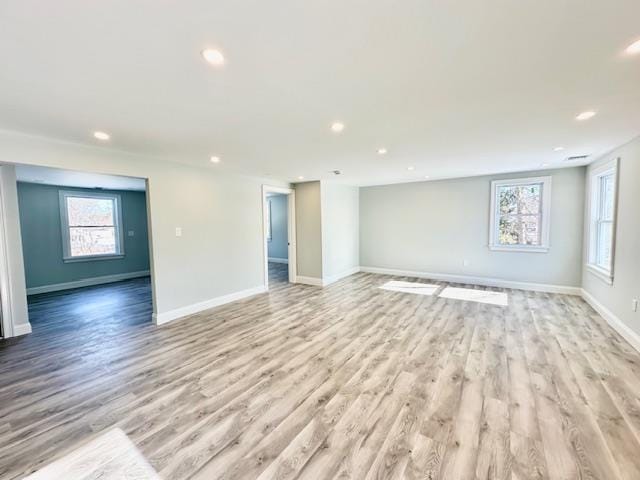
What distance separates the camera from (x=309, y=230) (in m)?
6.34

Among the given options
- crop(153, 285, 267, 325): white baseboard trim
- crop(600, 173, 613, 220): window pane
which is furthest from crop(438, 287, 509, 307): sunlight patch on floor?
crop(153, 285, 267, 325): white baseboard trim

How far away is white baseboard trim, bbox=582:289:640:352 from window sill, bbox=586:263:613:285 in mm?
389

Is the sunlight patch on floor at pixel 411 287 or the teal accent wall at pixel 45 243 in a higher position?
the teal accent wall at pixel 45 243

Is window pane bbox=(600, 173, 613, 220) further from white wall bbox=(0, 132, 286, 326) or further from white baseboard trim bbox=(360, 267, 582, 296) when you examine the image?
Result: white wall bbox=(0, 132, 286, 326)

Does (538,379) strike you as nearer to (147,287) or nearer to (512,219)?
(512,219)

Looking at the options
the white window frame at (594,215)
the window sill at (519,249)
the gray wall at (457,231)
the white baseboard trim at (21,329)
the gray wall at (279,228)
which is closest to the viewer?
the white baseboard trim at (21,329)

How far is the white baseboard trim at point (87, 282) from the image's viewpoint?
19.5 feet

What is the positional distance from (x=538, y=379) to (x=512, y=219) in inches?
162

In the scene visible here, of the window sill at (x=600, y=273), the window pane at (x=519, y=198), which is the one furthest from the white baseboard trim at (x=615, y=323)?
the window pane at (x=519, y=198)

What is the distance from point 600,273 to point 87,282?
32.6 ft

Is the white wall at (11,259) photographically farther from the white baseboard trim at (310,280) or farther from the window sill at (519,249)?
the window sill at (519,249)

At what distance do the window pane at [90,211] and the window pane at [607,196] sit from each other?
32.4 feet

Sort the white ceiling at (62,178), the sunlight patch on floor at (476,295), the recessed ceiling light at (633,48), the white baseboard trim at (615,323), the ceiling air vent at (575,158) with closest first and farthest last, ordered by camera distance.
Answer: the recessed ceiling light at (633,48)
the white baseboard trim at (615,323)
the ceiling air vent at (575,158)
the white ceiling at (62,178)
the sunlight patch on floor at (476,295)

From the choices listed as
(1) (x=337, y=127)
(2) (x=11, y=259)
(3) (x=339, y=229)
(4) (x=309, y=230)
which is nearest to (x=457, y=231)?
(3) (x=339, y=229)
